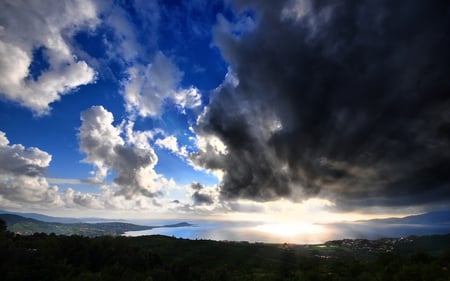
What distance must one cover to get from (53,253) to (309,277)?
371 feet

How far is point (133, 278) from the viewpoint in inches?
3538

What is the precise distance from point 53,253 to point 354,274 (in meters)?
135

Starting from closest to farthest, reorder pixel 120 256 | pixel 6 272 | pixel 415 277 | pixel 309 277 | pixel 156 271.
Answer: pixel 6 272 → pixel 415 277 → pixel 156 271 → pixel 309 277 → pixel 120 256

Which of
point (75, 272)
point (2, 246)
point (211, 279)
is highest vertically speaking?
point (2, 246)

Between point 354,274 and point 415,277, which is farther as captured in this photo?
point 354,274

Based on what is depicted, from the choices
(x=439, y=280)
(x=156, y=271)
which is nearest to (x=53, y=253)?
(x=156, y=271)

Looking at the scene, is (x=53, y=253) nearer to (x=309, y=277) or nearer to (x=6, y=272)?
(x=6, y=272)

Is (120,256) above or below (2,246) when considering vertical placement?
below

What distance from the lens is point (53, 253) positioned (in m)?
109

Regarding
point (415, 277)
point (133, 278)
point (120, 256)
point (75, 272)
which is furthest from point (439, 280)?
point (120, 256)

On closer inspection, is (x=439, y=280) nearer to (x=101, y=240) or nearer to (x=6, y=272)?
(x=6, y=272)

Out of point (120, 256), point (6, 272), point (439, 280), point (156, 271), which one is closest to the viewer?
point (6, 272)

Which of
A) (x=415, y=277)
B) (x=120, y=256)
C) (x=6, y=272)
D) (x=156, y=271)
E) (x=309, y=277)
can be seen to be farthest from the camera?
(x=120, y=256)

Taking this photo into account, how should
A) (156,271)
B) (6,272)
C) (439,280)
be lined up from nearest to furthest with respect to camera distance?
1. (6,272)
2. (439,280)
3. (156,271)
